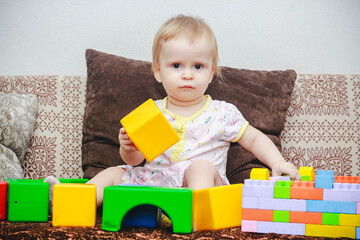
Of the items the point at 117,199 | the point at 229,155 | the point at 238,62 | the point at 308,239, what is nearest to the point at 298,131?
the point at 229,155

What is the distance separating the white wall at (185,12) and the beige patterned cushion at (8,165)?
1.83 feet

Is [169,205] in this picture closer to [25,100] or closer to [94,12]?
[25,100]

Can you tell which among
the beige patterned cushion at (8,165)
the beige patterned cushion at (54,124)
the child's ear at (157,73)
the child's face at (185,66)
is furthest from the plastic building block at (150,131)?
the beige patterned cushion at (54,124)

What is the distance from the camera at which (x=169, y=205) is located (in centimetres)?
82

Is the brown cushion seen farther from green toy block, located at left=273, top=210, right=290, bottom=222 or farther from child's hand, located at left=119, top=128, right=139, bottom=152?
green toy block, located at left=273, top=210, right=290, bottom=222

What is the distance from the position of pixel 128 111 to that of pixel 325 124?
29.7 inches

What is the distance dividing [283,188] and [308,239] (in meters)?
0.11

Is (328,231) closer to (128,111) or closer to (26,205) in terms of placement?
(26,205)

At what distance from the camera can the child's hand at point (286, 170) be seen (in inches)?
41.0

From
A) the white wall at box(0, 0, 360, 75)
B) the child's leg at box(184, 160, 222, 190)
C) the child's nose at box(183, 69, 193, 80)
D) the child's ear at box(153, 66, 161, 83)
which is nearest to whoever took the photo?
the child's leg at box(184, 160, 222, 190)

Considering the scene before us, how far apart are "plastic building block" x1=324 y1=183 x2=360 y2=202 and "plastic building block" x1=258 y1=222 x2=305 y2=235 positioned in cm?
8

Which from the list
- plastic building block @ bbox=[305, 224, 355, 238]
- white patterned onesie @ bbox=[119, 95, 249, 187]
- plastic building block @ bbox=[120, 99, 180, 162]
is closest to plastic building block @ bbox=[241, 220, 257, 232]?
plastic building block @ bbox=[305, 224, 355, 238]

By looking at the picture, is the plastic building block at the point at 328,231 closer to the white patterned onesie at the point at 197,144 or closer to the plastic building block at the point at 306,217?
the plastic building block at the point at 306,217

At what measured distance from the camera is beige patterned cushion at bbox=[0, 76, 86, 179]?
1.55 metres
